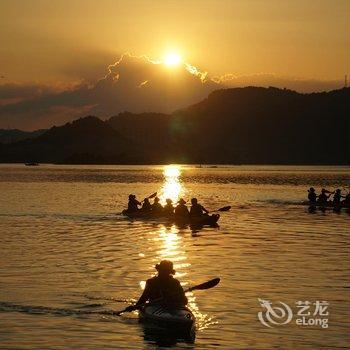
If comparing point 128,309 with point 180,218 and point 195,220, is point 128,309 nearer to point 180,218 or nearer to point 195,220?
point 195,220

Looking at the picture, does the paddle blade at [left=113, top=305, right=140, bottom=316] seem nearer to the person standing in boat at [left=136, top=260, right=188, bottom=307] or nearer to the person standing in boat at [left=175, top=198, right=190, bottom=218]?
the person standing in boat at [left=136, top=260, right=188, bottom=307]

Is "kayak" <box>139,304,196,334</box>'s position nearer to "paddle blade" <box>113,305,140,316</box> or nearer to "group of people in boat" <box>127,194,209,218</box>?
"paddle blade" <box>113,305,140,316</box>

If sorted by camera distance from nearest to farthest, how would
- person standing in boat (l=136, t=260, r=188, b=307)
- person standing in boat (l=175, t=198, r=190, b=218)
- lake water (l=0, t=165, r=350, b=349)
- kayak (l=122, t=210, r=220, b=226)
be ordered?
1. lake water (l=0, t=165, r=350, b=349)
2. person standing in boat (l=136, t=260, r=188, b=307)
3. kayak (l=122, t=210, r=220, b=226)
4. person standing in boat (l=175, t=198, r=190, b=218)

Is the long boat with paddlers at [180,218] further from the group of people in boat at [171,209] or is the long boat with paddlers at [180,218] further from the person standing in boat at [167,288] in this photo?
the person standing in boat at [167,288]

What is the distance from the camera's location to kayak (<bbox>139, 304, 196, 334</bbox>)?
71.7 feet

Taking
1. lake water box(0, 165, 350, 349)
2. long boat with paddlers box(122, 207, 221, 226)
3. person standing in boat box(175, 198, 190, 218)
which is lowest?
lake water box(0, 165, 350, 349)

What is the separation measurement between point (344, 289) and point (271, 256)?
10125 millimetres

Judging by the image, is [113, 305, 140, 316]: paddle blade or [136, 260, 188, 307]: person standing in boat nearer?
[136, 260, 188, 307]: person standing in boat

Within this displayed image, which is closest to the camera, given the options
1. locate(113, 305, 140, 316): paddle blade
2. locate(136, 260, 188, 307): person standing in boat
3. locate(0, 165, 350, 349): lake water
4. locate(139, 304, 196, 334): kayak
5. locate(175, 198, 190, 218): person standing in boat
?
locate(139, 304, 196, 334): kayak

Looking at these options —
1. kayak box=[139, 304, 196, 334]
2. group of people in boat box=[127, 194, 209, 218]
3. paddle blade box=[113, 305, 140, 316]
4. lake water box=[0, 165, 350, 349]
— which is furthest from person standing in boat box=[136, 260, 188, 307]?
group of people in boat box=[127, 194, 209, 218]

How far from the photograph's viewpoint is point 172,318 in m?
22.0

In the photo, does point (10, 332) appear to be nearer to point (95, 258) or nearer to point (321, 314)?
point (321, 314)

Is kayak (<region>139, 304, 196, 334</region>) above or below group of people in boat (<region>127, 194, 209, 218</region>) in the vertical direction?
below

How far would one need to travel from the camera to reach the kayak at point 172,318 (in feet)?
71.7
